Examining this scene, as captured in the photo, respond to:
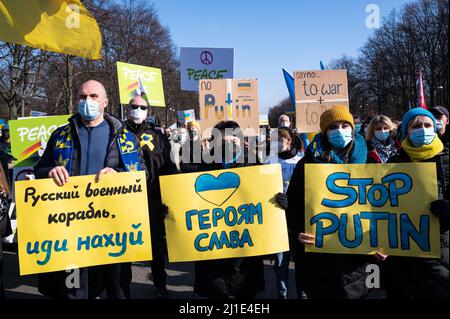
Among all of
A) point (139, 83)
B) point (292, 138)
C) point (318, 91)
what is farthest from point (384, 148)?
point (139, 83)

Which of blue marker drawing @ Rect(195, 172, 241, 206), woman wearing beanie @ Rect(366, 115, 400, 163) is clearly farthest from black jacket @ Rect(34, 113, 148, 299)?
woman wearing beanie @ Rect(366, 115, 400, 163)

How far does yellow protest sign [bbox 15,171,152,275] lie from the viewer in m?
2.90

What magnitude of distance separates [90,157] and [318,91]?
3.93 metres

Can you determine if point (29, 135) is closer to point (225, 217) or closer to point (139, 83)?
point (139, 83)

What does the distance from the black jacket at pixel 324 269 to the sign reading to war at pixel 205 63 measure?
480 cm

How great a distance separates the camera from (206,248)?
3.05 metres

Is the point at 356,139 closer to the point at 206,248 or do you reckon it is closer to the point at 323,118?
the point at 323,118

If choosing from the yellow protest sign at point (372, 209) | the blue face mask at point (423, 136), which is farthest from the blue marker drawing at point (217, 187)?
the blue face mask at point (423, 136)

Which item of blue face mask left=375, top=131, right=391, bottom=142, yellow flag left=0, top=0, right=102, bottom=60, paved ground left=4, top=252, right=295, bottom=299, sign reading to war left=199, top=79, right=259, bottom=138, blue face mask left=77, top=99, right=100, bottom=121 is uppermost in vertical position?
yellow flag left=0, top=0, right=102, bottom=60

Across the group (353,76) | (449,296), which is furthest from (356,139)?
(353,76)

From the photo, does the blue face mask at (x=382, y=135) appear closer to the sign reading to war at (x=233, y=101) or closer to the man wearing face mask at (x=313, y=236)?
the sign reading to war at (x=233, y=101)

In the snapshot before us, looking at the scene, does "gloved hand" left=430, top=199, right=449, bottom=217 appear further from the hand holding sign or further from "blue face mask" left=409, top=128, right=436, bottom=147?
the hand holding sign

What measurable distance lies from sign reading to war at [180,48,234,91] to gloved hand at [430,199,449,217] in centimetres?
533

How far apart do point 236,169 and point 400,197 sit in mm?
→ 1138
